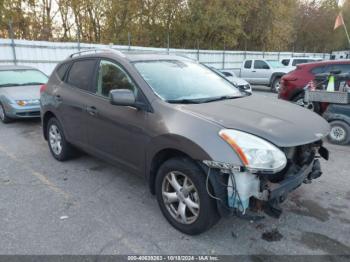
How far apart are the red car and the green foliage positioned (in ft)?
38.8

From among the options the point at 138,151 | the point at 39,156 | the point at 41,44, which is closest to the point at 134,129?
the point at 138,151

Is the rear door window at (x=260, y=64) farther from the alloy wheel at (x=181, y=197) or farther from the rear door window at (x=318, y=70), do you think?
the alloy wheel at (x=181, y=197)

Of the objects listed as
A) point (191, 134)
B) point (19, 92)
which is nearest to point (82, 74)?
point (191, 134)

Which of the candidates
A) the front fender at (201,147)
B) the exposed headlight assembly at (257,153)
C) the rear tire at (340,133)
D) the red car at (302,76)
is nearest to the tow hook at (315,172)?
the exposed headlight assembly at (257,153)

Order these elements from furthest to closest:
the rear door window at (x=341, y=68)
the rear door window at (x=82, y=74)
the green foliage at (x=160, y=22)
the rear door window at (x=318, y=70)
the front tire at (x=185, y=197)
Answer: the green foliage at (x=160, y=22) < the rear door window at (x=318, y=70) < the rear door window at (x=341, y=68) < the rear door window at (x=82, y=74) < the front tire at (x=185, y=197)

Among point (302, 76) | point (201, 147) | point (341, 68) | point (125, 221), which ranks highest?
point (341, 68)

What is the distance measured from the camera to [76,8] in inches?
763

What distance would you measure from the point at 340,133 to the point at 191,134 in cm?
449

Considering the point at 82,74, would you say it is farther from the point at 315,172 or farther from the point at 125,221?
the point at 315,172

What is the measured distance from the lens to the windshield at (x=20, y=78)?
26.2 feet

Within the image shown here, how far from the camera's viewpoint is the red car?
313 inches

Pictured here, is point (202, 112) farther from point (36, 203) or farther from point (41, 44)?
point (41, 44)

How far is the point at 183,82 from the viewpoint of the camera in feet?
11.7

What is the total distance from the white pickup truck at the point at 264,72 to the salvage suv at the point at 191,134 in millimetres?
11610
